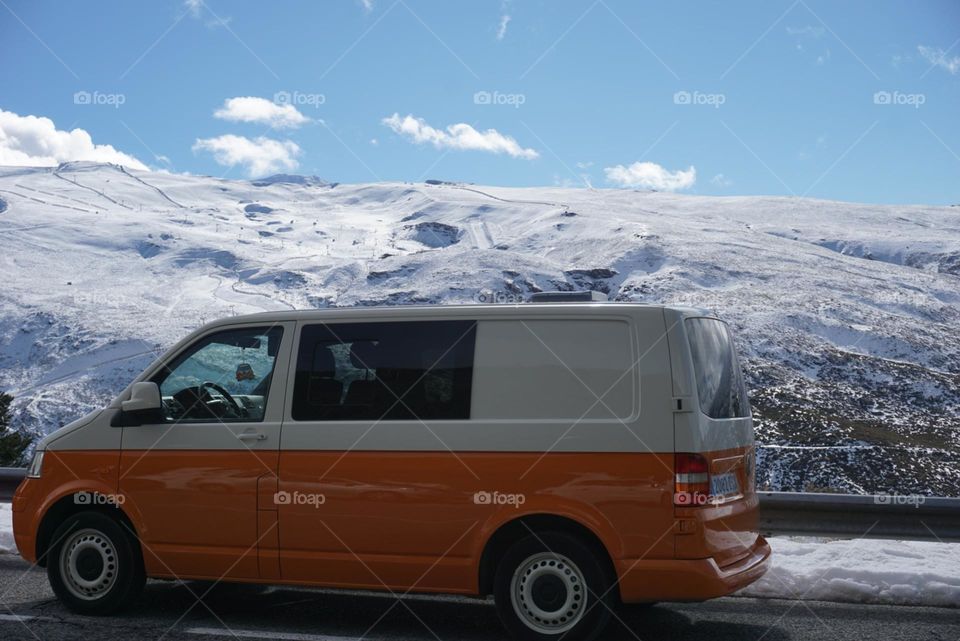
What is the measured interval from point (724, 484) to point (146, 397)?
3764 mm

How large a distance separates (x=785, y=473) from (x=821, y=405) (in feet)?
75.5

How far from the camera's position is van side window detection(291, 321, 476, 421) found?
6.10 meters

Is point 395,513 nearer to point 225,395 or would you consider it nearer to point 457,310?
point 457,310

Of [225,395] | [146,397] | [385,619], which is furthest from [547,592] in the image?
[146,397]

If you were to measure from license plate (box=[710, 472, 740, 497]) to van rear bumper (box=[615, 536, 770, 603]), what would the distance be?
1.30ft

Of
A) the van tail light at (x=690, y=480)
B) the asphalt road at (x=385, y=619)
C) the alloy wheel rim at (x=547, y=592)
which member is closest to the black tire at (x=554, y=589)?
the alloy wheel rim at (x=547, y=592)

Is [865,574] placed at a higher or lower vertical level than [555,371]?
lower

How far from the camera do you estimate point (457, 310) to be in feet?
20.3

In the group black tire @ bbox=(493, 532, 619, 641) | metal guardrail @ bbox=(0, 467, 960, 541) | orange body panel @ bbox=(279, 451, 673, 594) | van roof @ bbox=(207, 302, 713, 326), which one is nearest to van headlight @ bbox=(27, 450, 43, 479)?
van roof @ bbox=(207, 302, 713, 326)

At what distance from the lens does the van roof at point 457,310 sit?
5.98m

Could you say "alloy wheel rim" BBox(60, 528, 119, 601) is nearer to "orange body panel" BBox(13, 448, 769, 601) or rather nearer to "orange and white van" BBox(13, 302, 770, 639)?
"orange and white van" BBox(13, 302, 770, 639)

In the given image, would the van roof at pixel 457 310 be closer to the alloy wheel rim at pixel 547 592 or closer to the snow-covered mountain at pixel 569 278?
the alloy wheel rim at pixel 547 592

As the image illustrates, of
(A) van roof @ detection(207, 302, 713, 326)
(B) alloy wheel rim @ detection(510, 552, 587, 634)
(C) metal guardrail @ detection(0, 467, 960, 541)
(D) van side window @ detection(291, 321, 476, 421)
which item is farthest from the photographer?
(C) metal guardrail @ detection(0, 467, 960, 541)

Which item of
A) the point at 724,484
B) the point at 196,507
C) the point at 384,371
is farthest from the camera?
the point at 196,507
